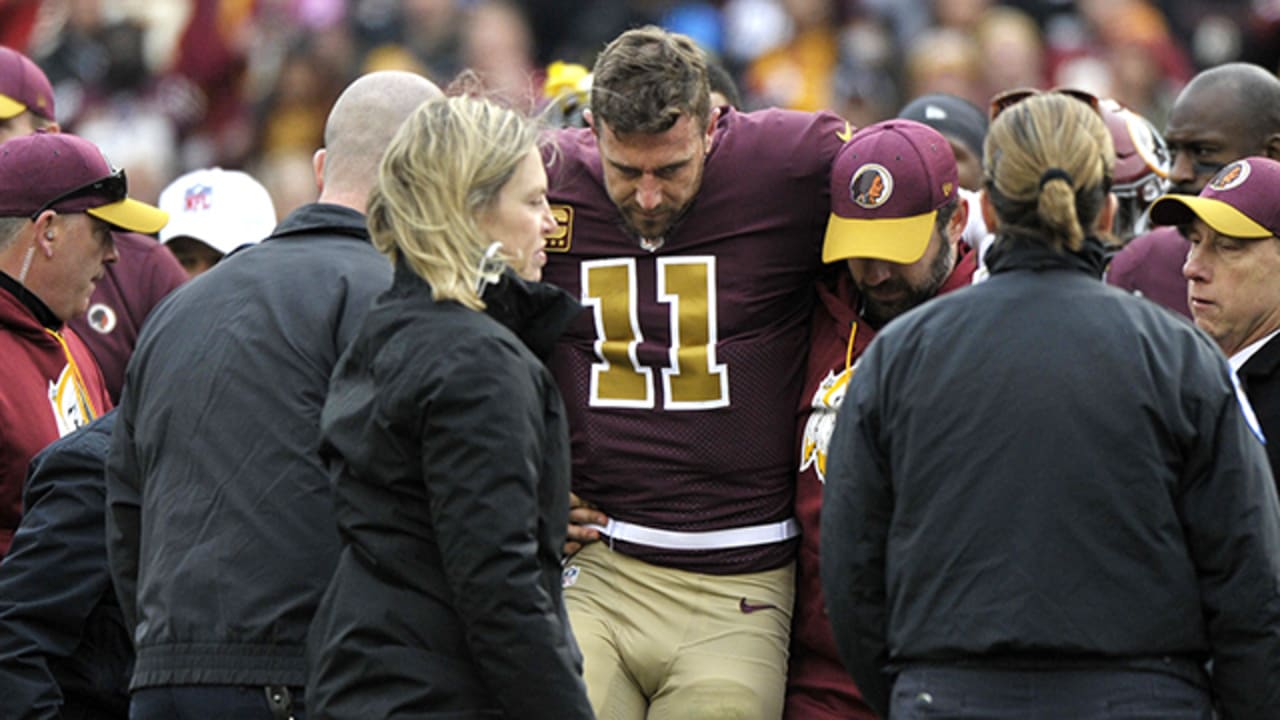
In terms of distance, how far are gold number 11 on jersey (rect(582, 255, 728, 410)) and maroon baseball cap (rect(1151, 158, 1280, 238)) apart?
1.22 metres

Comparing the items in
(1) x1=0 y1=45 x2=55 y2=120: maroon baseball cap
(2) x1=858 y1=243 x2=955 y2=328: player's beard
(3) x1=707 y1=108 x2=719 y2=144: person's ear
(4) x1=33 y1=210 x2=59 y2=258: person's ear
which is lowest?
(2) x1=858 y1=243 x2=955 y2=328: player's beard

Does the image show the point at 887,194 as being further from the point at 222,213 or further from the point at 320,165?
the point at 222,213

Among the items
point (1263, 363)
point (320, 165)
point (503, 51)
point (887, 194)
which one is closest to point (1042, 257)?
point (887, 194)

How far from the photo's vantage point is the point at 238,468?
4043 millimetres

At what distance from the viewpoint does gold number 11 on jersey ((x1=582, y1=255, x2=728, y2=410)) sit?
488 cm

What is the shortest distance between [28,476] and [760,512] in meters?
1.83

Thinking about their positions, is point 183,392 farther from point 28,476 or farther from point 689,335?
point 689,335

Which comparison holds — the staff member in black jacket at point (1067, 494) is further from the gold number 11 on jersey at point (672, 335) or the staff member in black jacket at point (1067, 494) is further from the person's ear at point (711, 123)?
the person's ear at point (711, 123)

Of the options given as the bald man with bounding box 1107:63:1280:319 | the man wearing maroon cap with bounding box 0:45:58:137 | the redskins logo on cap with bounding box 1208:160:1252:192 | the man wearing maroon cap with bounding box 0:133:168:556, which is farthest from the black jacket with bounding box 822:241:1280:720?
the man wearing maroon cap with bounding box 0:45:58:137

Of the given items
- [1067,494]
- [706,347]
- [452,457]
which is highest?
[452,457]

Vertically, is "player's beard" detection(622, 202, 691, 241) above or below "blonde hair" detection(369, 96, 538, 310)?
below

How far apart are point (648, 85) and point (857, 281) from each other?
0.73 meters

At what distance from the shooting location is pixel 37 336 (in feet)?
16.9

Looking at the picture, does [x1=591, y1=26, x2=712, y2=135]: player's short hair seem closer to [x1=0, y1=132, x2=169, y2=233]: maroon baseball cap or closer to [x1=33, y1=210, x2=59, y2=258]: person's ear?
[x1=0, y1=132, x2=169, y2=233]: maroon baseball cap
